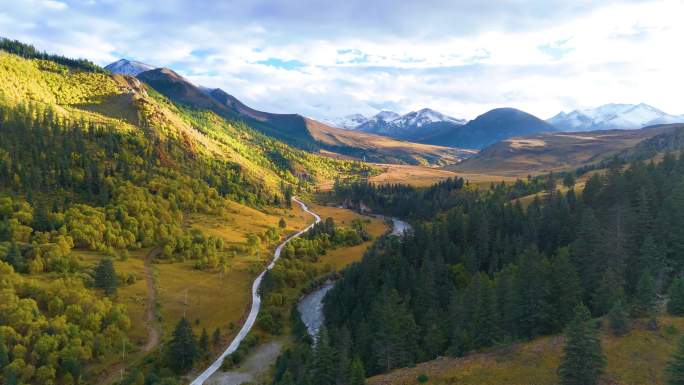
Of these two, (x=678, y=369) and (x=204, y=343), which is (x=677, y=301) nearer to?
(x=678, y=369)

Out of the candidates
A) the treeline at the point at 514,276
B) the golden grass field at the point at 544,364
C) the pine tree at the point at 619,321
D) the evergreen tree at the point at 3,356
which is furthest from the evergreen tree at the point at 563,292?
the evergreen tree at the point at 3,356

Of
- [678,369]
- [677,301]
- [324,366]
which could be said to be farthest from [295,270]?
[678,369]

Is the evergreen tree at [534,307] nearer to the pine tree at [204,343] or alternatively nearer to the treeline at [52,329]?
the pine tree at [204,343]

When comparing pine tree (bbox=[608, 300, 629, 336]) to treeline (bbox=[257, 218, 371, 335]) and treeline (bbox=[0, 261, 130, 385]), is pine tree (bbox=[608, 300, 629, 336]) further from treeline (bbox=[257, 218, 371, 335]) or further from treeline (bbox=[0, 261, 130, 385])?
treeline (bbox=[0, 261, 130, 385])

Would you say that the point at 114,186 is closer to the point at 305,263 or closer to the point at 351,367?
the point at 305,263

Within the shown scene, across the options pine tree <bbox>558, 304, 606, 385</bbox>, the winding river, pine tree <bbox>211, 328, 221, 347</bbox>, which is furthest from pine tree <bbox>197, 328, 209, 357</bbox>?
pine tree <bbox>558, 304, 606, 385</bbox>

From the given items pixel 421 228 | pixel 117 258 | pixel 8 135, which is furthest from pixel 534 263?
pixel 8 135

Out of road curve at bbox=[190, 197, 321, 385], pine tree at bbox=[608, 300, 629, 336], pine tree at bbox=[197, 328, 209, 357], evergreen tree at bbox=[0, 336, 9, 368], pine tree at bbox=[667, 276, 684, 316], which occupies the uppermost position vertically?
pine tree at bbox=[667, 276, 684, 316]
